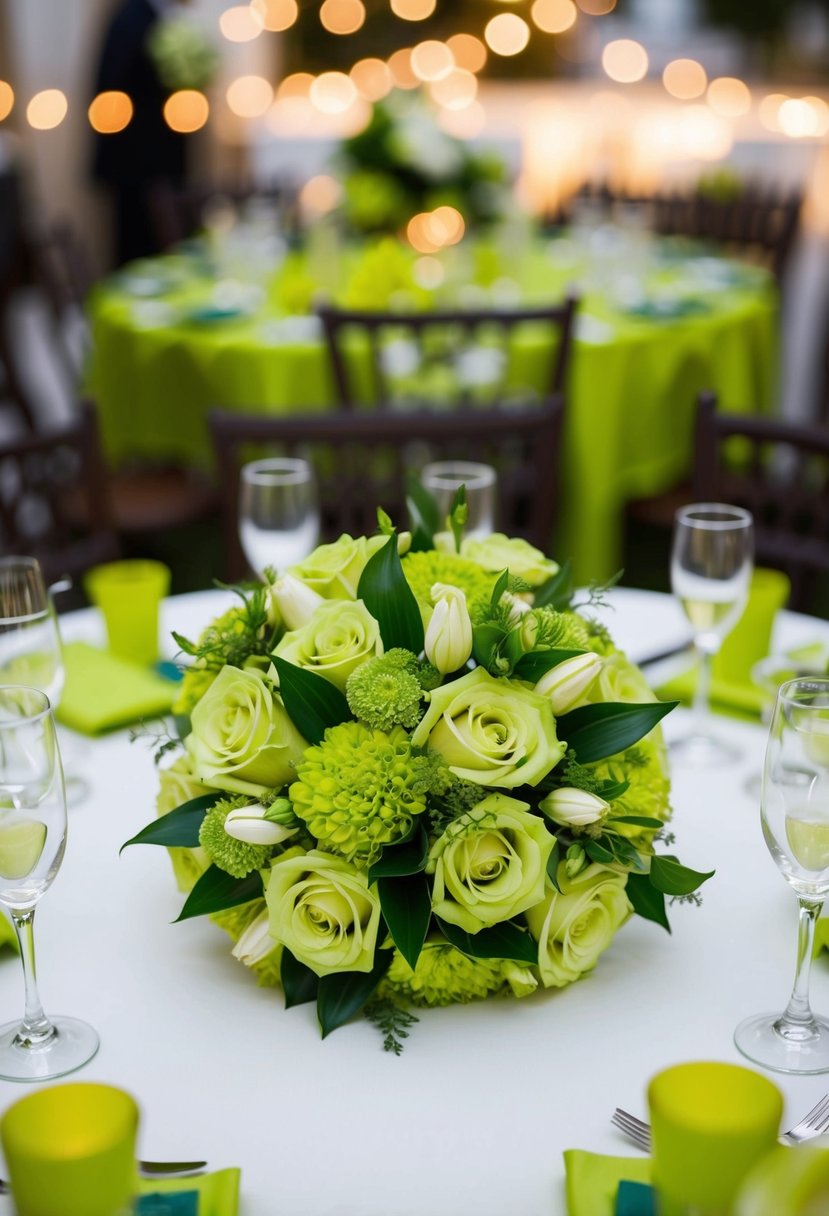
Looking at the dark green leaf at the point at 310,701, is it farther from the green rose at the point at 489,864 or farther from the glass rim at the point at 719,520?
the glass rim at the point at 719,520

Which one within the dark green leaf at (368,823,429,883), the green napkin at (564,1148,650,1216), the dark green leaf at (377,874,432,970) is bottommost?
the green napkin at (564,1148,650,1216)

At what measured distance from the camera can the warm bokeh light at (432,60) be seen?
7.48 meters

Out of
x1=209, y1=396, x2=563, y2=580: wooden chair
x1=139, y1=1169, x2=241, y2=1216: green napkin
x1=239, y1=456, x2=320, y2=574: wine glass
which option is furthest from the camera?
x1=209, y1=396, x2=563, y2=580: wooden chair

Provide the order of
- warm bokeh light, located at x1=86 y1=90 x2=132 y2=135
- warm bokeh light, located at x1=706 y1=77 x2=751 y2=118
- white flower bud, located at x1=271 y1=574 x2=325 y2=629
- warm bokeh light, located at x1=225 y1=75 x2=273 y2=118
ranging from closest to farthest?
white flower bud, located at x1=271 y1=574 x2=325 y2=629, warm bokeh light, located at x1=706 y1=77 x2=751 y2=118, warm bokeh light, located at x1=86 y1=90 x2=132 y2=135, warm bokeh light, located at x1=225 y1=75 x2=273 y2=118

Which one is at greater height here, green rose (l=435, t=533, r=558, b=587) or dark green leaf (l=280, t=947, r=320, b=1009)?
green rose (l=435, t=533, r=558, b=587)

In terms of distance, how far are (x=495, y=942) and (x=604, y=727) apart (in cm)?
16

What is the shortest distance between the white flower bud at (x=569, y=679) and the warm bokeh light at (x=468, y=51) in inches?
285

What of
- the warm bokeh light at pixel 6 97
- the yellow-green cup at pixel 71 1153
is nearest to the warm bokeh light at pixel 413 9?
the warm bokeh light at pixel 6 97

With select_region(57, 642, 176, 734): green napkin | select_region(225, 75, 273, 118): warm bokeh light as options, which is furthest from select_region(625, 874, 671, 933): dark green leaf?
select_region(225, 75, 273, 118): warm bokeh light

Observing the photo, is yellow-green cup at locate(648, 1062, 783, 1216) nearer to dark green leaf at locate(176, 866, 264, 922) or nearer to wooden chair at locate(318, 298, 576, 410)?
dark green leaf at locate(176, 866, 264, 922)

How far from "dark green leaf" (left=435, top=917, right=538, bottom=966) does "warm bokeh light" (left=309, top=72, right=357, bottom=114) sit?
284 inches

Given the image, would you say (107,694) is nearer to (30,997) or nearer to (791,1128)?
(30,997)

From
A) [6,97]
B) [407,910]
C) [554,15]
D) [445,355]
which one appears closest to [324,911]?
[407,910]

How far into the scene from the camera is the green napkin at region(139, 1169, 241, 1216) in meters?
0.74
